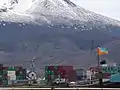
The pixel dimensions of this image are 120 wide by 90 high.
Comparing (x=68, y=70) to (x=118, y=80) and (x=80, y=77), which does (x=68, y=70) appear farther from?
(x=118, y=80)

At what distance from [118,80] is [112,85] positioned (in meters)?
3.09

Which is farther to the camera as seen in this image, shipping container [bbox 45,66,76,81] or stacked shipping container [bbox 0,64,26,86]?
shipping container [bbox 45,66,76,81]

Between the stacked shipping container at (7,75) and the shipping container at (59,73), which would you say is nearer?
the stacked shipping container at (7,75)

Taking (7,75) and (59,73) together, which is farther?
(59,73)

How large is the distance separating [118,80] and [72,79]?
172 feet

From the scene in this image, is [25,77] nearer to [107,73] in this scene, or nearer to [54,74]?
[54,74]

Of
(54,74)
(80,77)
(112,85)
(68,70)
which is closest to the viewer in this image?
(112,85)

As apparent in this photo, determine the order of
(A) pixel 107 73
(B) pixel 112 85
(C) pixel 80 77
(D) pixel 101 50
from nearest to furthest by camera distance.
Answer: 1. (B) pixel 112 85
2. (D) pixel 101 50
3. (A) pixel 107 73
4. (C) pixel 80 77

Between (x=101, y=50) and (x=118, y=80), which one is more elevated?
(x=101, y=50)

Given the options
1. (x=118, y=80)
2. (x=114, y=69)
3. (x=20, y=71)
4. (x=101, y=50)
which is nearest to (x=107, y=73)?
(x=114, y=69)

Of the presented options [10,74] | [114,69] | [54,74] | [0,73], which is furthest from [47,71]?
[10,74]

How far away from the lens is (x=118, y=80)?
59.8 metres

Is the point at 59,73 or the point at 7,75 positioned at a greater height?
the point at 59,73

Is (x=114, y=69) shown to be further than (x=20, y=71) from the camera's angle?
No
